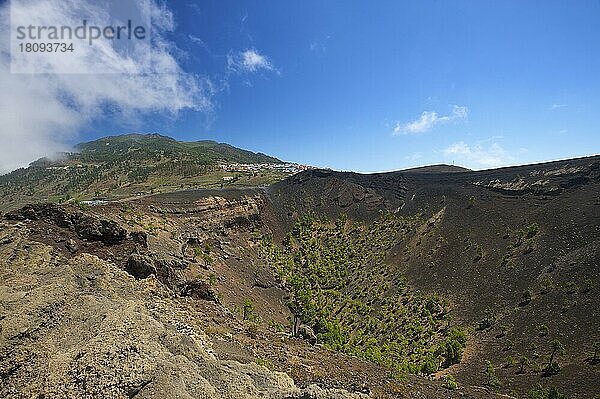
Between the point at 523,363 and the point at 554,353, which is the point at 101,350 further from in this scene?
the point at 554,353

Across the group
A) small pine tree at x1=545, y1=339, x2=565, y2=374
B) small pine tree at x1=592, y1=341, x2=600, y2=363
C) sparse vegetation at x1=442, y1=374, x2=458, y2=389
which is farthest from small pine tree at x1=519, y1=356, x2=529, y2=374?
sparse vegetation at x1=442, y1=374, x2=458, y2=389

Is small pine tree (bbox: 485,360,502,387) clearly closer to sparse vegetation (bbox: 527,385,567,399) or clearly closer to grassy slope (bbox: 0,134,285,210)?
sparse vegetation (bbox: 527,385,567,399)

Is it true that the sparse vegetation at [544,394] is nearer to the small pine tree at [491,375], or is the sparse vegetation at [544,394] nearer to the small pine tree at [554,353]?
the small pine tree at [491,375]

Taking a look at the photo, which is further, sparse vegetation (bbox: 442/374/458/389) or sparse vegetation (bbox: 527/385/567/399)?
sparse vegetation (bbox: 527/385/567/399)

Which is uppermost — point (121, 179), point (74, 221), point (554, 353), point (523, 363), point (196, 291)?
point (121, 179)

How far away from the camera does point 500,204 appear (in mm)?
50562

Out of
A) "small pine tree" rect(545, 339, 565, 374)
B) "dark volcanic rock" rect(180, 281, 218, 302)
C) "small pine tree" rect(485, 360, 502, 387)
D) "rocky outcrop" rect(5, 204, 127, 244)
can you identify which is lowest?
"small pine tree" rect(485, 360, 502, 387)

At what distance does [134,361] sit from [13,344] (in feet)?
12.4

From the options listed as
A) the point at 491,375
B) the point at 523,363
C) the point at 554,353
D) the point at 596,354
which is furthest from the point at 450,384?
the point at 596,354

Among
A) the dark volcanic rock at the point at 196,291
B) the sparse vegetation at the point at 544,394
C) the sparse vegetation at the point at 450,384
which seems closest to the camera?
the sparse vegetation at the point at 450,384

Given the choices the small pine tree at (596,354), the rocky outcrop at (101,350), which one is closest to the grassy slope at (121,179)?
the small pine tree at (596,354)

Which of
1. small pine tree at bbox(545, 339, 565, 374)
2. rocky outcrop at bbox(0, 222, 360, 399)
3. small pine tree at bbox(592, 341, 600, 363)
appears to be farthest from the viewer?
small pine tree at bbox(545, 339, 565, 374)

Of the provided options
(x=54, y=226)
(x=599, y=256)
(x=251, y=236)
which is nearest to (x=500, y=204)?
(x=599, y=256)

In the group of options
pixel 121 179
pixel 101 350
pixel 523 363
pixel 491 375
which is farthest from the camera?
pixel 121 179
